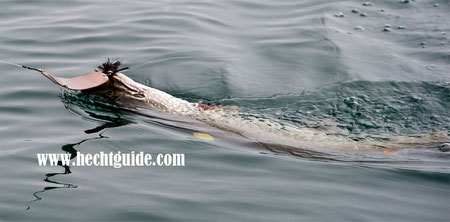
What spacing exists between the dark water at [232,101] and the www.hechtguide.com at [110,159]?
0.10m

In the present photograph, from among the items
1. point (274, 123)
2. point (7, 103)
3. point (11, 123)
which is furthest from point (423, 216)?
point (7, 103)

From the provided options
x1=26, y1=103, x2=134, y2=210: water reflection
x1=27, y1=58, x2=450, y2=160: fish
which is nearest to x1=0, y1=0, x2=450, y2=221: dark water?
x1=26, y1=103, x2=134, y2=210: water reflection

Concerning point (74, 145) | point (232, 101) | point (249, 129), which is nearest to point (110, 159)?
point (74, 145)

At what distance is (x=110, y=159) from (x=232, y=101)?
7.24 feet

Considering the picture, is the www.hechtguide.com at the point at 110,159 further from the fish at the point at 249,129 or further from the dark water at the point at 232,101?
the fish at the point at 249,129

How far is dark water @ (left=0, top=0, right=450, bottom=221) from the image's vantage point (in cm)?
492

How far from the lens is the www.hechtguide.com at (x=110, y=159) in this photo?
5.52m

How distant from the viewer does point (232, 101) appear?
24.2 feet

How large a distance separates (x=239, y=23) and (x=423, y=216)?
19.7 feet

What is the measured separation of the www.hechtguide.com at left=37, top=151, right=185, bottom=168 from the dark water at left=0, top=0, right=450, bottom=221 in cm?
10

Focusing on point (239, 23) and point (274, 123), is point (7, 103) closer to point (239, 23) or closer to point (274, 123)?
point (274, 123)

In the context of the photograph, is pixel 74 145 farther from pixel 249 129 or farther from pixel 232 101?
pixel 232 101

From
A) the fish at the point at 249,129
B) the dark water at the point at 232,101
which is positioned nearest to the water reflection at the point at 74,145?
the dark water at the point at 232,101

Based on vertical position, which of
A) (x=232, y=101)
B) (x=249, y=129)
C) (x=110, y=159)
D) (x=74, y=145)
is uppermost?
(x=232, y=101)
